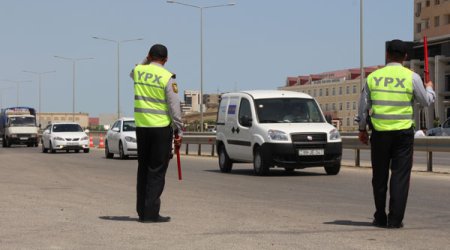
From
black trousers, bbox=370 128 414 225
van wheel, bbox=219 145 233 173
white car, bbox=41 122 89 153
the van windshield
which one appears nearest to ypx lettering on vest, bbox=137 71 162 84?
black trousers, bbox=370 128 414 225

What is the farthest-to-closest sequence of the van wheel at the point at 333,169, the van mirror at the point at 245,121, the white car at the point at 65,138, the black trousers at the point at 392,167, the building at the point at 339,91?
the building at the point at 339,91
the white car at the point at 65,138
the van mirror at the point at 245,121
the van wheel at the point at 333,169
the black trousers at the point at 392,167

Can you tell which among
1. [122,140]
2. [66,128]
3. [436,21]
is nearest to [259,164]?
[122,140]

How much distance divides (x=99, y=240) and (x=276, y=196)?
18.2ft

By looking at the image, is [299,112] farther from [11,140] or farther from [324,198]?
[11,140]

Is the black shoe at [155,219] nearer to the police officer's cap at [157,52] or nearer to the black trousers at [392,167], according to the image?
the police officer's cap at [157,52]

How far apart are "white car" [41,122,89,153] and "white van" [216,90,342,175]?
17869mm

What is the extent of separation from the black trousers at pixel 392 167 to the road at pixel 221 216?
255 mm

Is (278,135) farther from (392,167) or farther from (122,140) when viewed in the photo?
(122,140)

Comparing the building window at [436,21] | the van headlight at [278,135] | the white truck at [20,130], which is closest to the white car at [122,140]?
the van headlight at [278,135]

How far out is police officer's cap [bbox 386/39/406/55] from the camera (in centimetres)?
877

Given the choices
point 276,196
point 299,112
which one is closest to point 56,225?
point 276,196

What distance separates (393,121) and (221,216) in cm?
227

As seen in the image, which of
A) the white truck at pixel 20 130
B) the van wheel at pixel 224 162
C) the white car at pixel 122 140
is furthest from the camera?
the white truck at pixel 20 130

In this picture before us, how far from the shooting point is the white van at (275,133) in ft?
58.7
